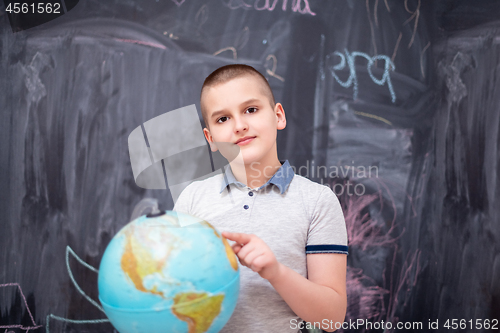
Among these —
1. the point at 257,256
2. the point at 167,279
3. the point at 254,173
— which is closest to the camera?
the point at 167,279

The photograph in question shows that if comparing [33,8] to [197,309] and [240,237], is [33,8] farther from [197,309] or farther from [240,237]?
[197,309]

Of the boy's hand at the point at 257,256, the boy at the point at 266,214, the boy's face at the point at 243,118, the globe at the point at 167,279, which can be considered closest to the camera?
the globe at the point at 167,279

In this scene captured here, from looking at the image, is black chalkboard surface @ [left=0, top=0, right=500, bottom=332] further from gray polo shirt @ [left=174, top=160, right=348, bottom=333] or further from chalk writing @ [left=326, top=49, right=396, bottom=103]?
gray polo shirt @ [left=174, top=160, right=348, bottom=333]

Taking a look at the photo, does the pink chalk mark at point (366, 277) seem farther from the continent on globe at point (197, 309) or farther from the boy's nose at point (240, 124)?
the continent on globe at point (197, 309)

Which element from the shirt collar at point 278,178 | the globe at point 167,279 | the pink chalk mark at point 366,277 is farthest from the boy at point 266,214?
the pink chalk mark at point 366,277

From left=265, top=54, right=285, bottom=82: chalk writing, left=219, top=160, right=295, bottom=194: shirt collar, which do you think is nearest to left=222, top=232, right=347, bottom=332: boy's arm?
left=219, top=160, right=295, bottom=194: shirt collar

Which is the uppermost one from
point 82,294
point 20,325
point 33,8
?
point 33,8

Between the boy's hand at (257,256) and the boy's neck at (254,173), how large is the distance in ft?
0.99

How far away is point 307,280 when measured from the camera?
102 cm

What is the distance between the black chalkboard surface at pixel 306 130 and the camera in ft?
6.45

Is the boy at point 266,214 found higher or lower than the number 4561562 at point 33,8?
lower

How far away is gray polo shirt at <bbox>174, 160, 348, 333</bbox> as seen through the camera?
1.09m

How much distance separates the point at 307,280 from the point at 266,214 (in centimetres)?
26

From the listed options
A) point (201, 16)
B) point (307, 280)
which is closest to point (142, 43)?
point (201, 16)
